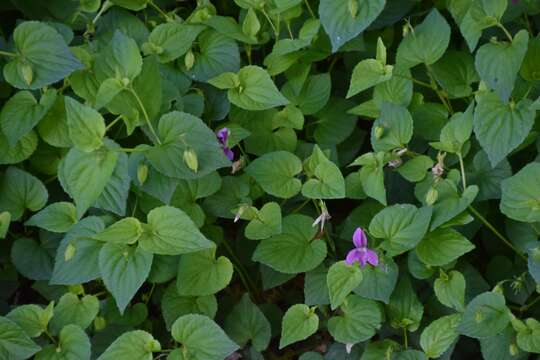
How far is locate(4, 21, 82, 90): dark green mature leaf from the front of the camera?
208 cm

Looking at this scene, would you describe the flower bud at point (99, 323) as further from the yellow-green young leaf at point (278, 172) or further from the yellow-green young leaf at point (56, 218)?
the yellow-green young leaf at point (278, 172)

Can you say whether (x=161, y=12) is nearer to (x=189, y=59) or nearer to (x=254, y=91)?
(x=189, y=59)

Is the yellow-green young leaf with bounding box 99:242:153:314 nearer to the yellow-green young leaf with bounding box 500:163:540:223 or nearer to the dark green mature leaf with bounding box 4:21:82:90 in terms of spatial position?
the dark green mature leaf with bounding box 4:21:82:90

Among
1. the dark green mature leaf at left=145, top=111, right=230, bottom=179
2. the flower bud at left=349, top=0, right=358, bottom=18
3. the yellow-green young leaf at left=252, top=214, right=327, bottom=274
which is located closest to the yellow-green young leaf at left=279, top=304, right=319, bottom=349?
the yellow-green young leaf at left=252, top=214, right=327, bottom=274

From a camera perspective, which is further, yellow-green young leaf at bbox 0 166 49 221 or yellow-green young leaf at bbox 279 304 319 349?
yellow-green young leaf at bbox 0 166 49 221

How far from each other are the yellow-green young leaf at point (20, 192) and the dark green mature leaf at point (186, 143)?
462mm

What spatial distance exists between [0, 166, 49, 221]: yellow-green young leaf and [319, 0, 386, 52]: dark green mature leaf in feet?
3.01

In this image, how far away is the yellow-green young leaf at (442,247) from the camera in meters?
1.99

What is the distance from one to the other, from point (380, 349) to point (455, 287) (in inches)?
10.7

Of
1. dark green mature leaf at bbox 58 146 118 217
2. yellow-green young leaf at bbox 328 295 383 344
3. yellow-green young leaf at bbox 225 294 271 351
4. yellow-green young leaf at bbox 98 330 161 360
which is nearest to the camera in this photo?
dark green mature leaf at bbox 58 146 118 217

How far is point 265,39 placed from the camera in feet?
7.78

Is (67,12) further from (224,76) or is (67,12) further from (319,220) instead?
(319,220)

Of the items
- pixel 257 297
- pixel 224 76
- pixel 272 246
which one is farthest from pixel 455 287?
pixel 224 76

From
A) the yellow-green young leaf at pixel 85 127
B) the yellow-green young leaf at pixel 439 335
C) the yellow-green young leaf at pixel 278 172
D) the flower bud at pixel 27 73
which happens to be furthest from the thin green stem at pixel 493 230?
the flower bud at pixel 27 73
